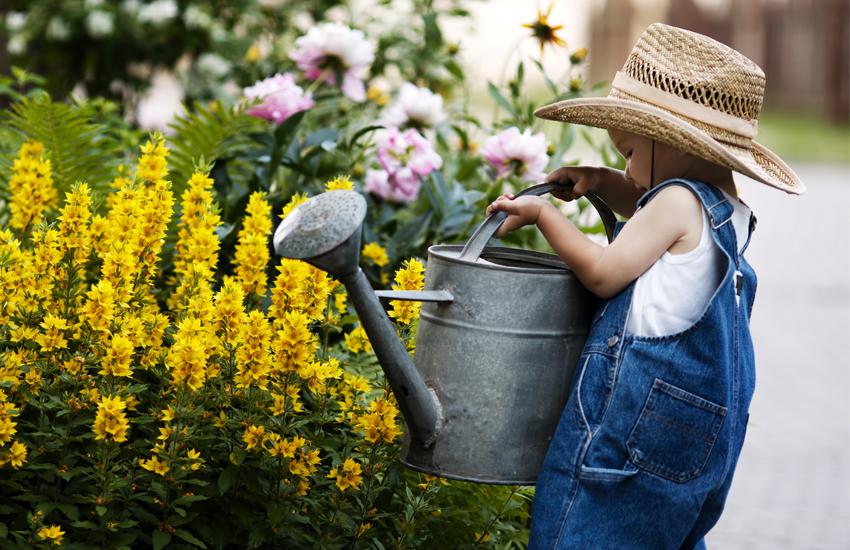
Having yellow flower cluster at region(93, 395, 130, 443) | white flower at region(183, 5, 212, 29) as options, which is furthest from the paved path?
white flower at region(183, 5, 212, 29)

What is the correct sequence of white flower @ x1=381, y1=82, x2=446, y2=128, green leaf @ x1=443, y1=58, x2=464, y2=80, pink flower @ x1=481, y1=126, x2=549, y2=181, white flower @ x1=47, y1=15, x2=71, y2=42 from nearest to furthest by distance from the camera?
pink flower @ x1=481, y1=126, x2=549, y2=181 → white flower @ x1=381, y1=82, x2=446, y2=128 → green leaf @ x1=443, y1=58, x2=464, y2=80 → white flower @ x1=47, y1=15, x2=71, y2=42

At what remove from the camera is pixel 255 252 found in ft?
5.08

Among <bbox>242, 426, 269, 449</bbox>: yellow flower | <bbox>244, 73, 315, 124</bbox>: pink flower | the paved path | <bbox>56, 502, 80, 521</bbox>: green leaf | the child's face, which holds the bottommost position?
the paved path

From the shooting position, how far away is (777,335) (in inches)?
220

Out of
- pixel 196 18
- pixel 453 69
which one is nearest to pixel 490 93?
pixel 453 69

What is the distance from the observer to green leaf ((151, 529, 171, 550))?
1326 millimetres

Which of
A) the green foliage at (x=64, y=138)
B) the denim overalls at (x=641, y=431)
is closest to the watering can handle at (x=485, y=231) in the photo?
the denim overalls at (x=641, y=431)

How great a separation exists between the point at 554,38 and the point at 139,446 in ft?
5.85

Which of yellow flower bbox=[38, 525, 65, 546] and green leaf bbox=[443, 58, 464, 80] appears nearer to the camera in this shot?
yellow flower bbox=[38, 525, 65, 546]

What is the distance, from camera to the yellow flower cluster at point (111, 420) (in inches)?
49.9

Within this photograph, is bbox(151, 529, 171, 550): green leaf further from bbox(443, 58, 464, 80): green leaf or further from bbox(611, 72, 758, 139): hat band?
bbox(443, 58, 464, 80): green leaf

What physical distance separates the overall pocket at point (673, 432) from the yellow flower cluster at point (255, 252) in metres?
0.73

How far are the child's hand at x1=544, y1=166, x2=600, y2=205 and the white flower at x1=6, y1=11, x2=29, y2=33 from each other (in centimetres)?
364

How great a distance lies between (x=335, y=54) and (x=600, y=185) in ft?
4.43
